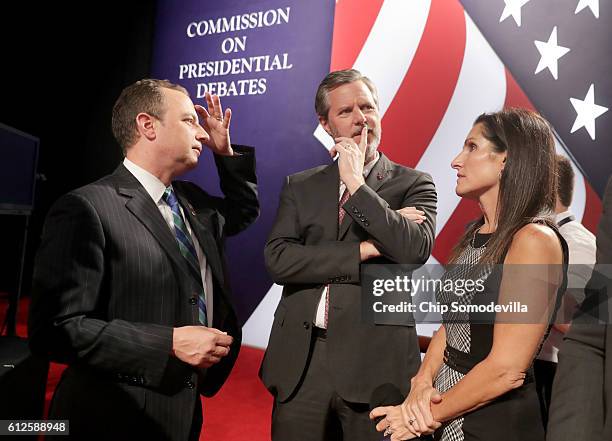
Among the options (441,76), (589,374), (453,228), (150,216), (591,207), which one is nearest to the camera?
(589,374)

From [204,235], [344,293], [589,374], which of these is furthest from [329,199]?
[589,374]

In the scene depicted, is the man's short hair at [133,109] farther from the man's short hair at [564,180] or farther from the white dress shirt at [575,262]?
the man's short hair at [564,180]

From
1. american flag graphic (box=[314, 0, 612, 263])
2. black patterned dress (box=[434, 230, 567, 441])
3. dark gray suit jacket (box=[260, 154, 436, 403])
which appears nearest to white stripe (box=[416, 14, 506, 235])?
american flag graphic (box=[314, 0, 612, 263])

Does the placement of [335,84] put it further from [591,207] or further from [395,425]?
[591,207]

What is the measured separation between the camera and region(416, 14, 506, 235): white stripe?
3.50m

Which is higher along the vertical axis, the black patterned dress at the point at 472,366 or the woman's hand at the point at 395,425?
the black patterned dress at the point at 472,366

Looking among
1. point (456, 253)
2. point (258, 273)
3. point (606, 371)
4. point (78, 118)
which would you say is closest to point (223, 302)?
point (456, 253)

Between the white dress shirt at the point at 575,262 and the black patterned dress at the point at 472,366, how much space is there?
0.87 m

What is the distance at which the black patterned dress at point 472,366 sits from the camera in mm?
1250

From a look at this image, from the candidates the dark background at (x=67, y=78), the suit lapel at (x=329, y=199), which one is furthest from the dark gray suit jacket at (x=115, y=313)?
the dark background at (x=67, y=78)

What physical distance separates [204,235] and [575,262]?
160 cm

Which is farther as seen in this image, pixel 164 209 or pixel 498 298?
pixel 164 209

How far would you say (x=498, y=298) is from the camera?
1253 millimetres

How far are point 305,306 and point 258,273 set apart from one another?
8.43 feet
